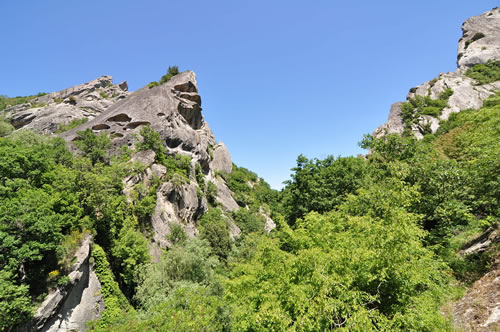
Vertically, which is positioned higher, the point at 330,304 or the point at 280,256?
the point at 280,256

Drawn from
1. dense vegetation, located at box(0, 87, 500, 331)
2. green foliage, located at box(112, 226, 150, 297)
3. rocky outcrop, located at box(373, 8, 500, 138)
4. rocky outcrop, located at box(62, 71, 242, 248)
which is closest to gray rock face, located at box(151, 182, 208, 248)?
rocky outcrop, located at box(62, 71, 242, 248)

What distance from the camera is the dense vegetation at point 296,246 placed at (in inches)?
280

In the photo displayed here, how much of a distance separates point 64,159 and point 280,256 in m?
24.4

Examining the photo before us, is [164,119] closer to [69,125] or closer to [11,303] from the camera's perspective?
[69,125]

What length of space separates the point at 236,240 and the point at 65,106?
50421 millimetres

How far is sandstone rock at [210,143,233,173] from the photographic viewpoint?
62.3 meters

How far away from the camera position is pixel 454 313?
831 centimetres

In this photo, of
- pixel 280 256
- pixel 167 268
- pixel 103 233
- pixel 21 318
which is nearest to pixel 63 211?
pixel 103 233

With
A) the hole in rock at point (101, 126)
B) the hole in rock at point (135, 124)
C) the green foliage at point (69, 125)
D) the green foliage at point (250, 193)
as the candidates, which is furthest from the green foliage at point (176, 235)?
the green foliage at point (69, 125)

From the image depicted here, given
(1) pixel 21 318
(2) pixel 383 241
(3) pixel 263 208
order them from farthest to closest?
(3) pixel 263 208 → (1) pixel 21 318 → (2) pixel 383 241

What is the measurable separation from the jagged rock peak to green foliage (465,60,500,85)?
12.9 feet

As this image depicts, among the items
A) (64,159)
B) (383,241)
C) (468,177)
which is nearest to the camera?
(383,241)

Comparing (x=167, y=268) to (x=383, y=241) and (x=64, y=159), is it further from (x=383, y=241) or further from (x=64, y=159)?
(x=383, y=241)

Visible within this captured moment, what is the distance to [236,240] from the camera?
34531 millimetres
